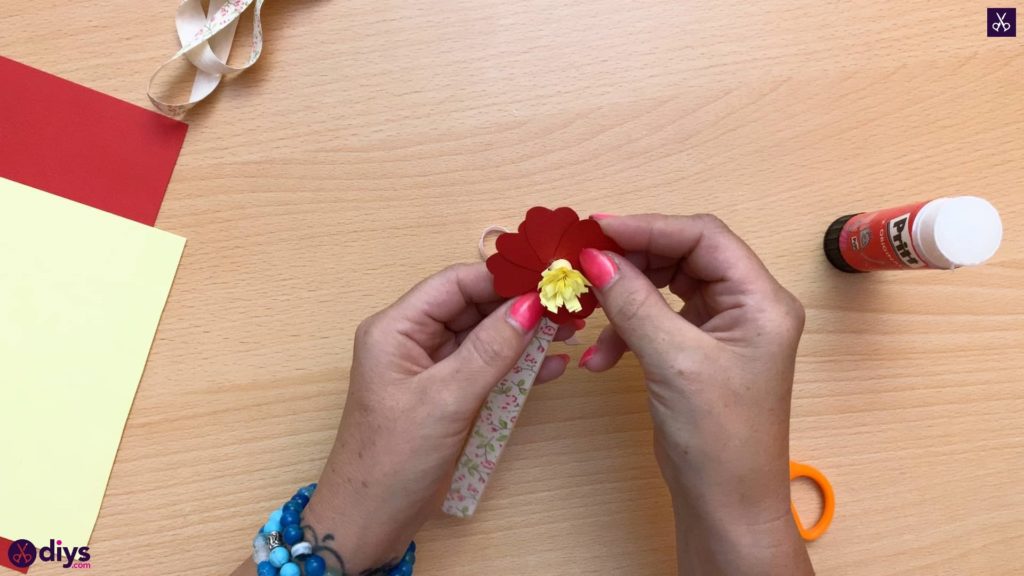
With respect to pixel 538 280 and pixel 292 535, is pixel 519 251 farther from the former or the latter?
pixel 292 535

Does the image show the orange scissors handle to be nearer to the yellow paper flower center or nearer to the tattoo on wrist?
the yellow paper flower center

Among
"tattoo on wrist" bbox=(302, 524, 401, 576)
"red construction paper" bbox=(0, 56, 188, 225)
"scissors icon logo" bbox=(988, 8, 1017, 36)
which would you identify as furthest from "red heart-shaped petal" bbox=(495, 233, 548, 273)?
"scissors icon logo" bbox=(988, 8, 1017, 36)

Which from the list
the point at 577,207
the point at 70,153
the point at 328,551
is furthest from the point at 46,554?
the point at 577,207

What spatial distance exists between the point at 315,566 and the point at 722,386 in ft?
1.36

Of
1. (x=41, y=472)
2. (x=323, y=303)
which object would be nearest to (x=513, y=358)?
(x=323, y=303)

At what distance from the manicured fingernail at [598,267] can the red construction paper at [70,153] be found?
504 millimetres

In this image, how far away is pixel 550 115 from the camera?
2.59ft

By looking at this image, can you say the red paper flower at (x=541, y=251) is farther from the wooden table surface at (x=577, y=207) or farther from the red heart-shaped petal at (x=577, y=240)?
the wooden table surface at (x=577, y=207)

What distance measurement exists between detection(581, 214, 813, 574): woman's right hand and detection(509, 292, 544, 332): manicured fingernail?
56mm

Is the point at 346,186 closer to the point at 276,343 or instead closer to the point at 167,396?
the point at 276,343

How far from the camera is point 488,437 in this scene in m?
0.70

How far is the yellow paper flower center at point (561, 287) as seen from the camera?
1.95ft

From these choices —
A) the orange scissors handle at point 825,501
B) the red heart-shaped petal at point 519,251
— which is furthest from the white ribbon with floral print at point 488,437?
the orange scissors handle at point 825,501

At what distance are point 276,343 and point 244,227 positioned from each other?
0.14m
